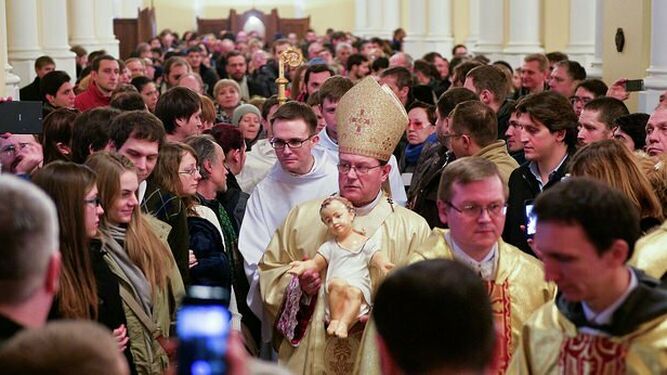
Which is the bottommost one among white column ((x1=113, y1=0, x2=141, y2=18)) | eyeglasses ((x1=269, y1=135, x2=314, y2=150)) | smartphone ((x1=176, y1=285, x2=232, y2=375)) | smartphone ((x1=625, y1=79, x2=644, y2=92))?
eyeglasses ((x1=269, y1=135, x2=314, y2=150))

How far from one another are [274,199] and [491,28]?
45.3ft

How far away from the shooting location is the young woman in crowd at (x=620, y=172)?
228 inches

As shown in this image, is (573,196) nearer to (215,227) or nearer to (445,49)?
(215,227)

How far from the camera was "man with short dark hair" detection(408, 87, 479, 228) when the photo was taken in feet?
26.9

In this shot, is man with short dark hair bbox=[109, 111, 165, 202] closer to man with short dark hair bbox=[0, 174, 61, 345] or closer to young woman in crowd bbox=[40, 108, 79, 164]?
young woman in crowd bbox=[40, 108, 79, 164]

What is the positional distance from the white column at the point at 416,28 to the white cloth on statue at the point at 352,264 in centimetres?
2495

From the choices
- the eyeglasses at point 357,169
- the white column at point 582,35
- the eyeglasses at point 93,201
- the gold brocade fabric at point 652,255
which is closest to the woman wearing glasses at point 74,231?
the eyeglasses at point 93,201

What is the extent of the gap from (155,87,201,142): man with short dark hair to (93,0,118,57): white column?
1694cm

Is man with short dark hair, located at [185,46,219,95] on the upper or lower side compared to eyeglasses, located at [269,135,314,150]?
lower

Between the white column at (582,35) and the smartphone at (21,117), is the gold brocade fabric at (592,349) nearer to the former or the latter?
the smartphone at (21,117)

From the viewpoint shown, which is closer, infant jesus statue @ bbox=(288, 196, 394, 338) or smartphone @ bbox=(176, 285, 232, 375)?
smartphone @ bbox=(176, 285, 232, 375)

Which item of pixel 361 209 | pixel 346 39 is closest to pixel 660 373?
pixel 361 209

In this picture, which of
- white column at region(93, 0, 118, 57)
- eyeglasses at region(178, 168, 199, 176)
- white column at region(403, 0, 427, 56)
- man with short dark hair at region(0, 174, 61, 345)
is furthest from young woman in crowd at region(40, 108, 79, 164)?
white column at region(403, 0, 427, 56)

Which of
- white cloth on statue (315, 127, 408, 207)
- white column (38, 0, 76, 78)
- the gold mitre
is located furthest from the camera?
white column (38, 0, 76, 78)
